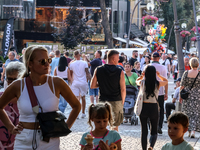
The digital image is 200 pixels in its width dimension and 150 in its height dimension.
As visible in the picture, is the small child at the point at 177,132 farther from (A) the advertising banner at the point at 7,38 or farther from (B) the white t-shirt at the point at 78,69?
(A) the advertising banner at the point at 7,38

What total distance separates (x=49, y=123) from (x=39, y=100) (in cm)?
20

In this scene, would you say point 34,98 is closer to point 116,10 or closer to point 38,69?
point 38,69

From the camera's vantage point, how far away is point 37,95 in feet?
11.5

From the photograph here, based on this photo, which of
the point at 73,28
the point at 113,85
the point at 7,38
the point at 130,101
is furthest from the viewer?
the point at 73,28

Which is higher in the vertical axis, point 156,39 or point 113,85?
point 156,39

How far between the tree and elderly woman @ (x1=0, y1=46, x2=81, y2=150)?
3013cm

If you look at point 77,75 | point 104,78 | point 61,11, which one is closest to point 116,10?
point 61,11

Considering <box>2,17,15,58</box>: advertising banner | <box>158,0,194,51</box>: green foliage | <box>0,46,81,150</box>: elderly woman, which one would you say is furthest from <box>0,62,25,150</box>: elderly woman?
<box>158,0,194,51</box>: green foliage

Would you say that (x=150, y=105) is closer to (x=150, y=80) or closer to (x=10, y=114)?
(x=150, y=80)

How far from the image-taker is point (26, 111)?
11.4 feet

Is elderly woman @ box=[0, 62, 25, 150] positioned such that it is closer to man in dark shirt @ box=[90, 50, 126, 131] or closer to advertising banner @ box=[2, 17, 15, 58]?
→ man in dark shirt @ box=[90, 50, 126, 131]

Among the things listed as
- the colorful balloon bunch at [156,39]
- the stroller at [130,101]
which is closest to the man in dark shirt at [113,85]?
the stroller at [130,101]

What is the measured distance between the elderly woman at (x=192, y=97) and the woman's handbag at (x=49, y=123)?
5974 millimetres

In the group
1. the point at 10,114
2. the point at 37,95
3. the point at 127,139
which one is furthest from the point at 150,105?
the point at 37,95
